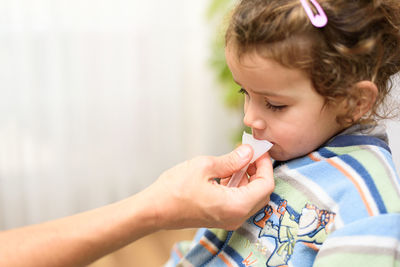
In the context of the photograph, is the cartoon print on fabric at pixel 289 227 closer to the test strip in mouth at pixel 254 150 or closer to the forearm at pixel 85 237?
the test strip in mouth at pixel 254 150

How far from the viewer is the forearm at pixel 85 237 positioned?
82cm

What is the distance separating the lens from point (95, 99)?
2.59 metres

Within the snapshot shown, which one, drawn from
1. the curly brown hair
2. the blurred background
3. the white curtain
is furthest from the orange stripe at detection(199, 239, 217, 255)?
the white curtain

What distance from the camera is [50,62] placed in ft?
8.09

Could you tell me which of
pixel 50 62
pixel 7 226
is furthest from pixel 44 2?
pixel 7 226

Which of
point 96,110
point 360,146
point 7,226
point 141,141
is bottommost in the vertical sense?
point 7,226

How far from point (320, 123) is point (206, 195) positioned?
0.28 meters

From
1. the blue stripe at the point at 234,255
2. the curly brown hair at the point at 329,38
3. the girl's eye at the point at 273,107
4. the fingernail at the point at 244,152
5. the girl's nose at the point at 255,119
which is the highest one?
the curly brown hair at the point at 329,38

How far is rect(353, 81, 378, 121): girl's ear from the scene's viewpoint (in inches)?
32.8

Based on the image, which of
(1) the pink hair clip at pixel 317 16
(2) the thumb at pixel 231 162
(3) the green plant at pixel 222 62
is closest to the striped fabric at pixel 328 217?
(2) the thumb at pixel 231 162

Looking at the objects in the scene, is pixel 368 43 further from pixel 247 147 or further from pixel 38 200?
pixel 38 200

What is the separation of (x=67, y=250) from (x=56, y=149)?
185 cm

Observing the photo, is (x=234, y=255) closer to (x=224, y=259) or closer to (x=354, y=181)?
(x=224, y=259)

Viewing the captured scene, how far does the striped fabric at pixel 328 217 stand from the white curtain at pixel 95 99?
178 centimetres
